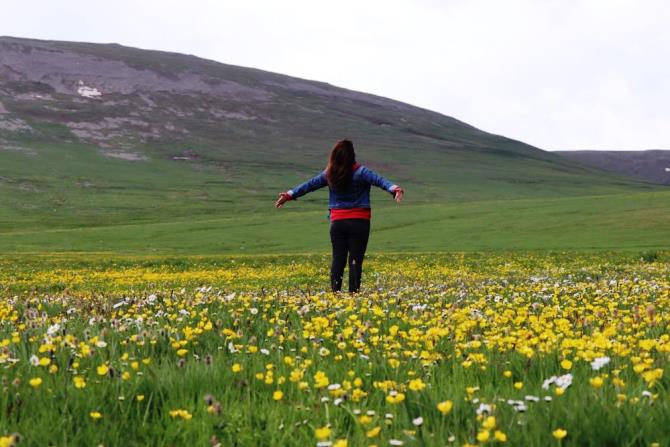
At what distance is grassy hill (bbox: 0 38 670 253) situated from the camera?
6162 centimetres

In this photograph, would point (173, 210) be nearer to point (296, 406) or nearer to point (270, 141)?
point (270, 141)

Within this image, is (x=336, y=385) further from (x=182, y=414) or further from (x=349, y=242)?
(x=349, y=242)

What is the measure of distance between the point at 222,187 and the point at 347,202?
118 m

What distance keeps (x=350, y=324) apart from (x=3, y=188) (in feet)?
390

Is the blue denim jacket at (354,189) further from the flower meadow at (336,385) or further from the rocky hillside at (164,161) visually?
the rocky hillside at (164,161)

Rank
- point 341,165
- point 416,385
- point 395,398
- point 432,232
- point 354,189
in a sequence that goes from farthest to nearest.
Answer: point 432,232
point 354,189
point 341,165
point 416,385
point 395,398

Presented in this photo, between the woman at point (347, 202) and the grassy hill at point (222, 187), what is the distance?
39.4 meters

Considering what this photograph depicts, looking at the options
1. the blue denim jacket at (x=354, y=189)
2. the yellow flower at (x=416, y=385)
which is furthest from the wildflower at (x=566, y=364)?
the blue denim jacket at (x=354, y=189)

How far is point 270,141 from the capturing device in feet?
599

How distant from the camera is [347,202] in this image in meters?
13.4

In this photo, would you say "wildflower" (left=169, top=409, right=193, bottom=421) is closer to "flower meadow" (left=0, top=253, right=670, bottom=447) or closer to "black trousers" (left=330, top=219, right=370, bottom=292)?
"flower meadow" (left=0, top=253, right=670, bottom=447)

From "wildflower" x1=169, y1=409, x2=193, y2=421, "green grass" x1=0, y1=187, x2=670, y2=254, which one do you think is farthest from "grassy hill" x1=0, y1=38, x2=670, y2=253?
"wildflower" x1=169, y1=409, x2=193, y2=421

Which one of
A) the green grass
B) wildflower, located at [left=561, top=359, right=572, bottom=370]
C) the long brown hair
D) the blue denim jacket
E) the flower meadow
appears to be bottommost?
the green grass

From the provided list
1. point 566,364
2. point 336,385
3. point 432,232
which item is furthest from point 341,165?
point 432,232
